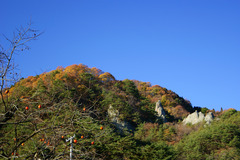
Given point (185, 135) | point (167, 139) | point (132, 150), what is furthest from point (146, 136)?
Result: point (132, 150)

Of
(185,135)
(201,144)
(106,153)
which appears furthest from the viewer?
(185,135)

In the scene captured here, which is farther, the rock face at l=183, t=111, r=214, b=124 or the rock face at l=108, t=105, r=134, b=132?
the rock face at l=183, t=111, r=214, b=124

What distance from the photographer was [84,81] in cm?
3111

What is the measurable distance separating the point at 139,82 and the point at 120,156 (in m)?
41.7

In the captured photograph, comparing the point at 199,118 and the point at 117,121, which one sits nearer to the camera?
the point at 117,121

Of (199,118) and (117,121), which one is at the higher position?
(199,118)

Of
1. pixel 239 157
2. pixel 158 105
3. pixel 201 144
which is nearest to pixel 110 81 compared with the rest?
pixel 158 105

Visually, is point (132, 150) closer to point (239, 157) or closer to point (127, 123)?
point (239, 157)

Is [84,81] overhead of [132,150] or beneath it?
overhead

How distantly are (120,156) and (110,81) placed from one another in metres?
27.8

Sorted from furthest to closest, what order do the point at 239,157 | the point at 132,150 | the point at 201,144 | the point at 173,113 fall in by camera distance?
the point at 173,113 → the point at 201,144 → the point at 239,157 → the point at 132,150

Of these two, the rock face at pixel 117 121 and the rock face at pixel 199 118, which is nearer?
the rock face at pixel 117 121

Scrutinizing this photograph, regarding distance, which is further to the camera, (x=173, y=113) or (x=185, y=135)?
(x=173, y=113)

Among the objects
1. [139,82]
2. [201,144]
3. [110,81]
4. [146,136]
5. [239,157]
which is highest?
[139,82]
